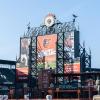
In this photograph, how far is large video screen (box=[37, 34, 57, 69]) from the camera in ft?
396

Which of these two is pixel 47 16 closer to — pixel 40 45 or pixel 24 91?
pixel 40 45

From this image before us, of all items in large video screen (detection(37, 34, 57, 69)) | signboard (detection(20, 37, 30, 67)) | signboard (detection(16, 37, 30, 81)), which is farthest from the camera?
signboard (detection(20, 37, 30, 67))

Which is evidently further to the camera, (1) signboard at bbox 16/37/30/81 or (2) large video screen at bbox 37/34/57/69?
(1) signboard at bbox 16/37/30/81

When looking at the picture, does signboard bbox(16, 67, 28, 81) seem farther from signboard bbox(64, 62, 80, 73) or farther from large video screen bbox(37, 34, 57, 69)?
signboard bbox(64, 62, 80, 73)

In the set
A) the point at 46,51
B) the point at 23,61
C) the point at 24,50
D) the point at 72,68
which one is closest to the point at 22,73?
the point at 23,61

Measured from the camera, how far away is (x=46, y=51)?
122688mm

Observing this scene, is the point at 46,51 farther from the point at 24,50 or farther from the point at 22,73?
the point at 22,73

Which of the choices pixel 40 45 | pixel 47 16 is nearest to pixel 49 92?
pixel 40 45

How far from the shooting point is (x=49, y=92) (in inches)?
3991

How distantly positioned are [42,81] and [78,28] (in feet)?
81.6

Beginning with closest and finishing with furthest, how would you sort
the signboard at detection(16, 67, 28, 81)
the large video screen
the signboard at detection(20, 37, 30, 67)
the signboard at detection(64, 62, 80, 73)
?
1. the signboard at detection(64, 62, 80, 73)
2. the large video screen
3. the signboard at detection(16, 67, 28, 81)
4. the signboard at detection(20, 37, 30, 67)

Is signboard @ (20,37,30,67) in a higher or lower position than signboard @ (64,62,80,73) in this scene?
higher

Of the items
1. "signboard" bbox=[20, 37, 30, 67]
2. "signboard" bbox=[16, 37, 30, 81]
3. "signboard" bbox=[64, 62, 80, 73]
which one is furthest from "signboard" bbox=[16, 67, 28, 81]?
"signboard" bbox=[64, 62, 80, 73]

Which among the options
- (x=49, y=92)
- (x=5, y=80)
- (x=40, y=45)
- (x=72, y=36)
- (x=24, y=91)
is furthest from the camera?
(x=5, y=80)
